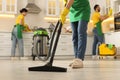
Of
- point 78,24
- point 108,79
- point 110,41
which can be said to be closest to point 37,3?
point 110,41

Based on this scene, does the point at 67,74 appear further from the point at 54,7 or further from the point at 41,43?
the point at 54,7

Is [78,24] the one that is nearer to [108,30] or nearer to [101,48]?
[101,48]

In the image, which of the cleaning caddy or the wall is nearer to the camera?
the cleaning caddy

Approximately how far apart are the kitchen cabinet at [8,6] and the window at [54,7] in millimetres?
1008

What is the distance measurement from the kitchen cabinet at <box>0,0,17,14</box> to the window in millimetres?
1008

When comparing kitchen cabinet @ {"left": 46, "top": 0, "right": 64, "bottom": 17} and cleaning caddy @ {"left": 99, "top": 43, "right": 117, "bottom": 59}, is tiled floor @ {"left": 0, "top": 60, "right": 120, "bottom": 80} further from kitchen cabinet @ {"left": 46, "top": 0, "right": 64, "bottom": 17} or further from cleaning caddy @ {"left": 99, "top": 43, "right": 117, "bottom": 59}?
kitchen cabinet @ {"left": 46, "top": 0, "right": 64, "bottom": 17}

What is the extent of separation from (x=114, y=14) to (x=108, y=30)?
724 millimetres

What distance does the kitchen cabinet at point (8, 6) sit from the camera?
352 inches

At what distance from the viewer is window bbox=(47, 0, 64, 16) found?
945cm

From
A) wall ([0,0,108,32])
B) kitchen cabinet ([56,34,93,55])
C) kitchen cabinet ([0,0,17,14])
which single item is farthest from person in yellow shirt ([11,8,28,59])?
kitchen cabinet ([56,34,93,55])

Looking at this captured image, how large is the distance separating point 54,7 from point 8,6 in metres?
1.40

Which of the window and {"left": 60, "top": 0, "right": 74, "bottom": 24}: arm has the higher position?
the window

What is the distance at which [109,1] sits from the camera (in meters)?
9.40

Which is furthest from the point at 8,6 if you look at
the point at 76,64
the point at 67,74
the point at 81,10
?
the point at 67,74
